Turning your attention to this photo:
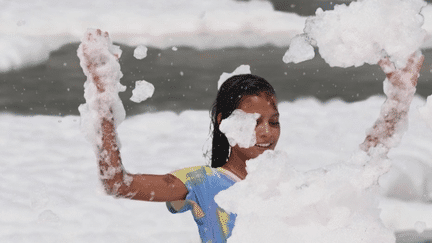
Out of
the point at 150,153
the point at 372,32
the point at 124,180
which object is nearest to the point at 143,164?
the point at 150,153

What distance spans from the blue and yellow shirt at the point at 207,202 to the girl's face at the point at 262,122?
0.07 meters

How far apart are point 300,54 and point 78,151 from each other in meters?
1.74

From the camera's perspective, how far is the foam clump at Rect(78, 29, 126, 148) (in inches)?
27.6

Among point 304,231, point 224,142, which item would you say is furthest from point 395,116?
point 224,142

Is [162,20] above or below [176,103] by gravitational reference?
above

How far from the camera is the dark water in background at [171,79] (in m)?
2.54

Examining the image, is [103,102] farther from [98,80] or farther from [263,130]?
[263,130]

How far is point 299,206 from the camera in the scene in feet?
2.66

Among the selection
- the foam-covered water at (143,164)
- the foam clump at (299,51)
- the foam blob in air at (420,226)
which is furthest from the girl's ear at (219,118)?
the foam blob in air at (420,226)

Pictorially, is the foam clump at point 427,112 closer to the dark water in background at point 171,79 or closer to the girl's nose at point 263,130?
the girl's nose at point 263,130

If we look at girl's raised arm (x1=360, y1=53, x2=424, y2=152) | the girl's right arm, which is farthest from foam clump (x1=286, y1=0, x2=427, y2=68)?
the girl's right arm

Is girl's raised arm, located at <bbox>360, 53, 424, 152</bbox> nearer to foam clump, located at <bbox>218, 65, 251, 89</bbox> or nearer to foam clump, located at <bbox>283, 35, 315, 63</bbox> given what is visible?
foam clump, located at <bbox>283, 35, 315, 63</bbox>

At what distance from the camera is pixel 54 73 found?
2537mm

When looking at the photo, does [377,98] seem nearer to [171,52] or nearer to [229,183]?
[171,52]
